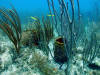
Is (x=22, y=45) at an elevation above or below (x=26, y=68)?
above

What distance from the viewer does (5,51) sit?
13.4ft

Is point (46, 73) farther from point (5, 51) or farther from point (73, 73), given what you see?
point (5, 51)

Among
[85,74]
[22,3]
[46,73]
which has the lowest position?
[85,74]

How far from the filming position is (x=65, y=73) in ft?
10.8

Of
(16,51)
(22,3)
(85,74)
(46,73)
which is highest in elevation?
(22,3)

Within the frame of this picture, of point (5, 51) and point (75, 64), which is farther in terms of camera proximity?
point (5, 51)

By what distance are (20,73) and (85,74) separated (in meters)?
1.94

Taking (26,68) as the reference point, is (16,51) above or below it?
above

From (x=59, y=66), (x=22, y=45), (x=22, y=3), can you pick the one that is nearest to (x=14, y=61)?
(x=22, y=45)

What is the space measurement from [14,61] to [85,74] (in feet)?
7.73

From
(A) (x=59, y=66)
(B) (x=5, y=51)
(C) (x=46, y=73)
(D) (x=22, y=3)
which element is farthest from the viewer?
(D) (x=22, y=3)

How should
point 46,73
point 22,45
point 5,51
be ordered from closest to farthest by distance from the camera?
point 46,73, point 5,51, point 22,45

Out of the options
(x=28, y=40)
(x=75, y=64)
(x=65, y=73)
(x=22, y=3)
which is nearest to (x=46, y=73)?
(x=65, y=73)

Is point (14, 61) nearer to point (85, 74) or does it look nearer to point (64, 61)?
point (64, 61)
